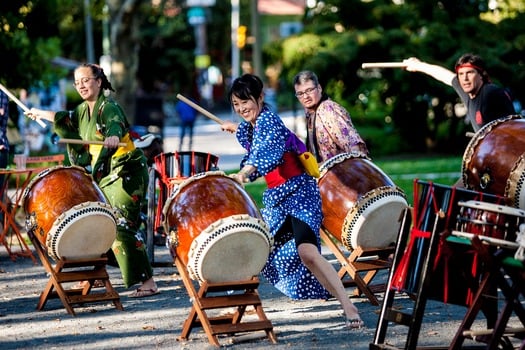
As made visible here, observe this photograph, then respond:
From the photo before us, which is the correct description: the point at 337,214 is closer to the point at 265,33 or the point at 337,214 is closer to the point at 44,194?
the point at 44,194

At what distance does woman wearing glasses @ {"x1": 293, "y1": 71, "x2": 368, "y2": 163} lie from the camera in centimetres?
783

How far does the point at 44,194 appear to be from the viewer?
727 centimetres

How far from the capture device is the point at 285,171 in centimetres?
669

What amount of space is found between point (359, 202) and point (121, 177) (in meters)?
1.78

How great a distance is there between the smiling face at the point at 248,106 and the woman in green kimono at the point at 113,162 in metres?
1.37

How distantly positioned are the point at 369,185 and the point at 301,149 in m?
0.94

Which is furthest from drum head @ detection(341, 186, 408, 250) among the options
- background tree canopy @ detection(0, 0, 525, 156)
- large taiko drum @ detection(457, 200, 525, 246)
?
background tree canopy @ detection(0, 0, 525, 156)

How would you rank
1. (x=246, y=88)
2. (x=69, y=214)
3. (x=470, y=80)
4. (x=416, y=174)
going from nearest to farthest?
(x=246, y=88), (x=69, y=214), (x=470, y=80), (x=416, y=174)

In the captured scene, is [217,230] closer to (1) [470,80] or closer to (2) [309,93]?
(2) [309,93]

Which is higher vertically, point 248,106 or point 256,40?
point 248,106

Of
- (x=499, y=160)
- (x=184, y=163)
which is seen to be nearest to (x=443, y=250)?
(x=499, y=160)

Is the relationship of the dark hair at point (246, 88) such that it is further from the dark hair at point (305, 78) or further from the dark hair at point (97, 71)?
the dark hair at point (97, 71)

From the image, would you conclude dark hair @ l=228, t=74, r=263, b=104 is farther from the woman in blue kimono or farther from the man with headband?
the man with headband

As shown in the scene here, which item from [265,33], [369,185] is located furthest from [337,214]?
[265,33]
